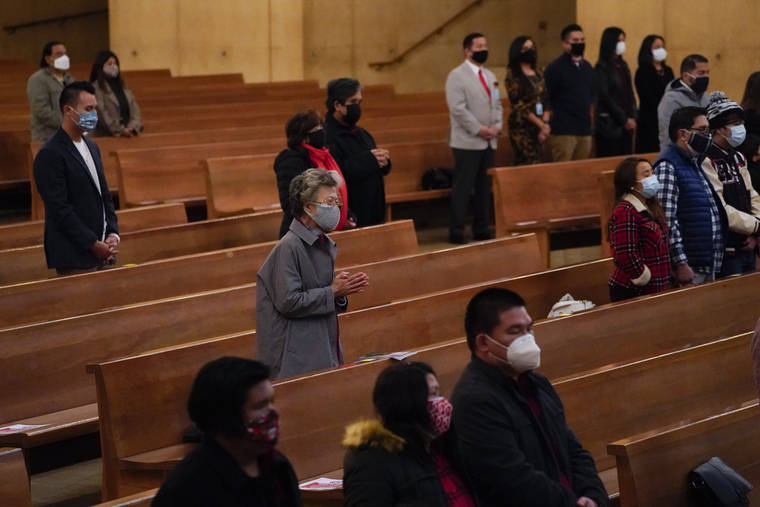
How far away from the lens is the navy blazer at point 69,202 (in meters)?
5.15

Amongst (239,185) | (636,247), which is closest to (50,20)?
(239,185)

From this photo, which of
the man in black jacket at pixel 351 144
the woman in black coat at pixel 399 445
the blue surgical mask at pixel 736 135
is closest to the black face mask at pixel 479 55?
the man in black jacket at pixel 351 144

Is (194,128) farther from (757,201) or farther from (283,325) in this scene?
(283,325)

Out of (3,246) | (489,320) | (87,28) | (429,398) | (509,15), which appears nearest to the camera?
(429,398)

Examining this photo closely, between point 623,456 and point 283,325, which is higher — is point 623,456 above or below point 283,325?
below

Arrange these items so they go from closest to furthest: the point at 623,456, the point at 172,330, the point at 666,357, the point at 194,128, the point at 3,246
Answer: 1. the point at 623,456
2. the point at 666,357
3. the point at 172,330
4. the point at 3,246
5. the point at 194,128

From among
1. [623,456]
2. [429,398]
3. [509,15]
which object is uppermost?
[509,15]

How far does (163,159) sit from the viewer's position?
820cm

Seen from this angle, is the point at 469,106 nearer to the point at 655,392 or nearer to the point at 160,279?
the point at 160,279

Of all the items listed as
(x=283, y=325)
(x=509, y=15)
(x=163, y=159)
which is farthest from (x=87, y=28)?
(x=283, y=325)

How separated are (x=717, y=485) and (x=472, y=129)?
4.83 metres

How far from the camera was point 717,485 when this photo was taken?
3701mm

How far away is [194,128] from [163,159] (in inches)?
65.1

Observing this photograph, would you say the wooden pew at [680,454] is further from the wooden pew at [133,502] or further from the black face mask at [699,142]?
the black face mask at [699,142]
